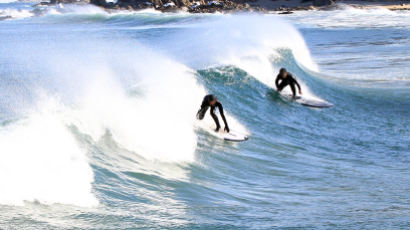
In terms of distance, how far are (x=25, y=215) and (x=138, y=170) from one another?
118 inches

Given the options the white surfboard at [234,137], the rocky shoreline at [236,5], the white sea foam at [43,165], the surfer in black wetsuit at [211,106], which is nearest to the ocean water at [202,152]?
the white sea foam at [43,165]

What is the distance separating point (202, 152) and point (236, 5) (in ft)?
241

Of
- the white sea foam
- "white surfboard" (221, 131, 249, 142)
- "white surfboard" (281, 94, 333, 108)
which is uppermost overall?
the white sea foam

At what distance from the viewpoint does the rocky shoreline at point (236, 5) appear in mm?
77206

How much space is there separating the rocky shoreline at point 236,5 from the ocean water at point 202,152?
55860mm

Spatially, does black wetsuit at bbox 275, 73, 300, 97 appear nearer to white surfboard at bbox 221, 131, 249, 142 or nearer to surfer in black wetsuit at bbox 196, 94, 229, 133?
white surfboard at bbox 221, 131, 249, 142

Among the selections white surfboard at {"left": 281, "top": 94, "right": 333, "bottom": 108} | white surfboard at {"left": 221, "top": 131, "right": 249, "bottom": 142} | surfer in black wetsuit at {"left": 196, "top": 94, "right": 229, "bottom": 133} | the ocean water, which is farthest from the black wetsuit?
surfer in black wetsuit at {"left": 196, "top": 94, "right": 229, "bottom": 133}

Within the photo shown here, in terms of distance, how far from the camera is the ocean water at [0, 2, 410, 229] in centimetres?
732

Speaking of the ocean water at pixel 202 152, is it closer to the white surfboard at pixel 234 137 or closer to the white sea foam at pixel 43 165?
the white sea foam at pixel 43 165

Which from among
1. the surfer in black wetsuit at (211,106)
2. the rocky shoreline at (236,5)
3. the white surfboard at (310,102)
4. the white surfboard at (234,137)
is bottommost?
the rocky shoreline at (236,5)

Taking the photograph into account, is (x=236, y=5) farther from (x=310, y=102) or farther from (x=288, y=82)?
(x=310, y=102)

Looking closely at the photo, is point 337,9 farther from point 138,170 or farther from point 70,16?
point 138,170

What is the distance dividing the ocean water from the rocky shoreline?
55860 millimetres

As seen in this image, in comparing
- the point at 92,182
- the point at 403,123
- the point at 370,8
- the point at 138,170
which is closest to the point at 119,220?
the point at 92,182
